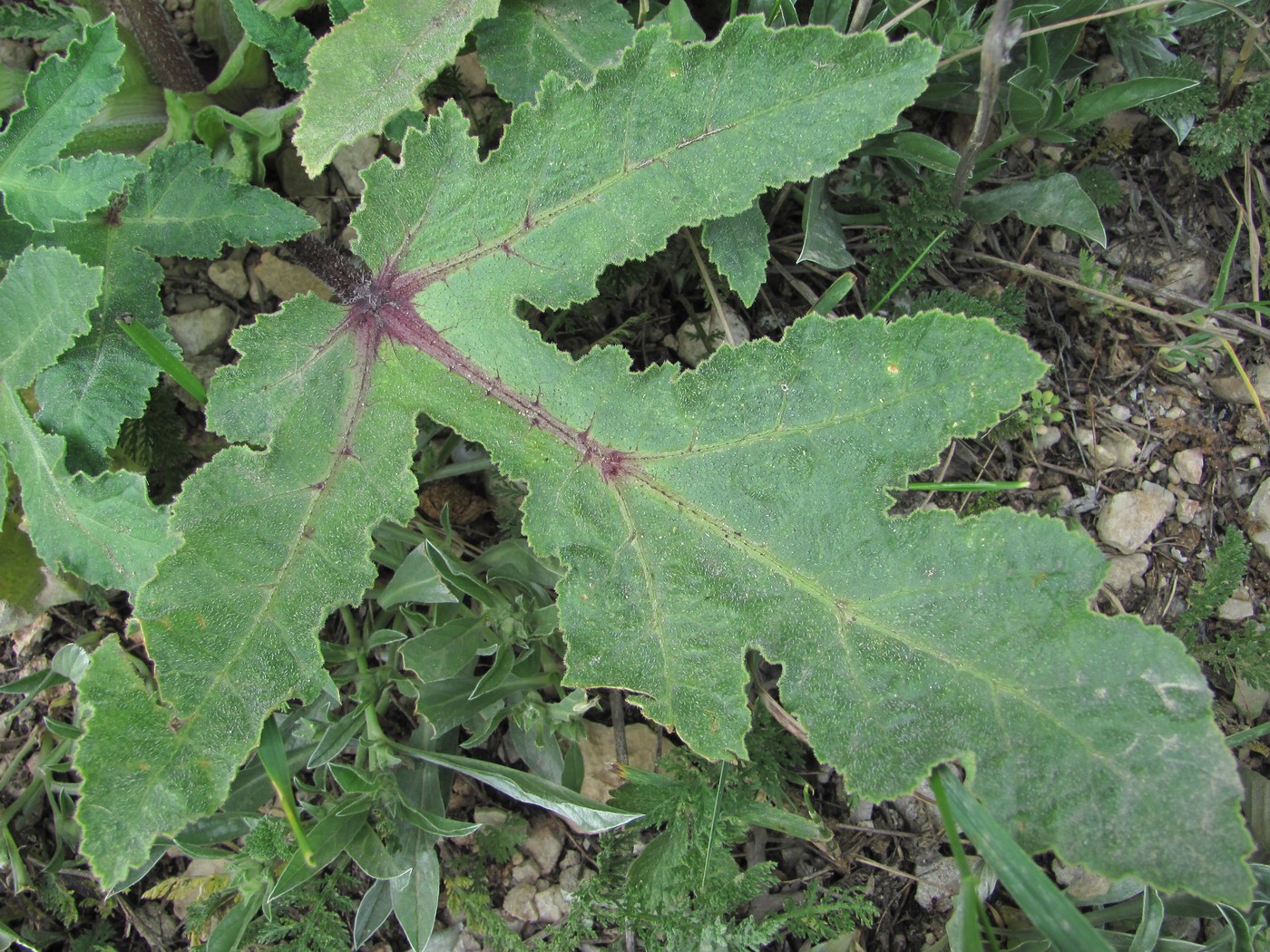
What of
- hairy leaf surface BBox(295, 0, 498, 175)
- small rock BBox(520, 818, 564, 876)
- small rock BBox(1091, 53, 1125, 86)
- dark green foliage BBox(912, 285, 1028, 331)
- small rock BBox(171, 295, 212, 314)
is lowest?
small rock BBox(520, 818, 564, 876)

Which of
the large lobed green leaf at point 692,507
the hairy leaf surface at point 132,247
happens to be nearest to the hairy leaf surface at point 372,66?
the large lobed green leaf at point 692,507

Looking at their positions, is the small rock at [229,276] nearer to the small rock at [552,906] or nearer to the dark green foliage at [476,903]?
the dark green foliage at [476,903]

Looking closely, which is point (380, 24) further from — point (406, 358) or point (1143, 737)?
point (1143, 737)

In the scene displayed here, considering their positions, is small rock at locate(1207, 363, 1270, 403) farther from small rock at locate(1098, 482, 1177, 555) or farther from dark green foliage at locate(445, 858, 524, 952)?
dark green foliage at locate(445, 858, 524, 952)

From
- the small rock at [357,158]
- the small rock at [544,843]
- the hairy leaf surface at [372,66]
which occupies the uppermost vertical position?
the hairy leaf surface at [372,66]

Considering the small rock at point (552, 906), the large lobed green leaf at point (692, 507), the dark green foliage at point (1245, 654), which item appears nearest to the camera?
the large lobed green leaf at point (692, 507)

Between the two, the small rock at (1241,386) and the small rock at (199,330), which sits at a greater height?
the small rock at (199,330)

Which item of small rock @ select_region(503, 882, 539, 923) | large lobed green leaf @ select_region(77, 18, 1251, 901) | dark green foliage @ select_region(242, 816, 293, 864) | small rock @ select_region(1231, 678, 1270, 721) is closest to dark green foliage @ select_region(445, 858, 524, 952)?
small rock @ select_region(503, 882, 539, 923)
